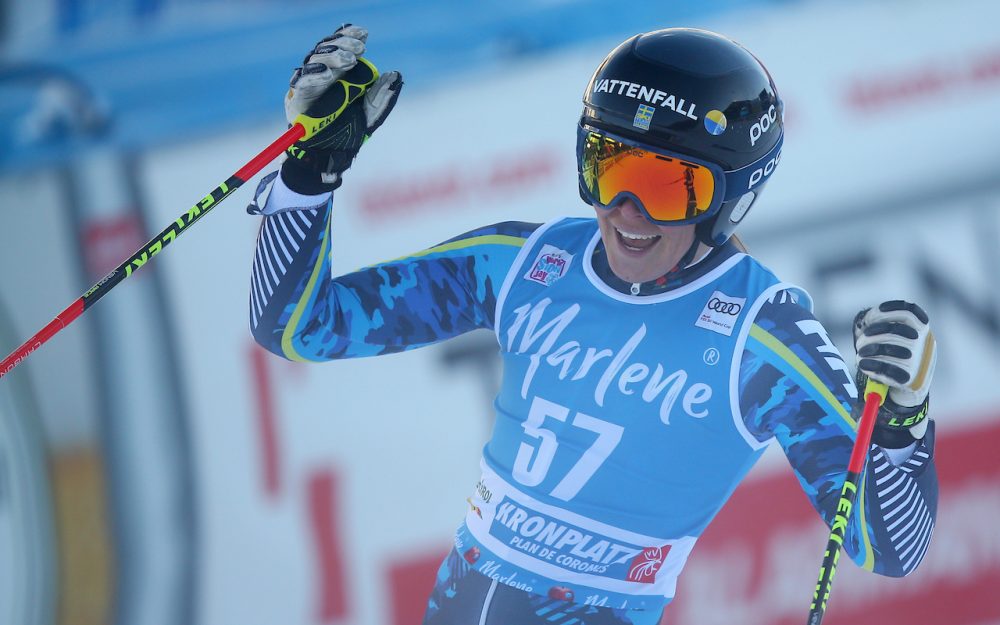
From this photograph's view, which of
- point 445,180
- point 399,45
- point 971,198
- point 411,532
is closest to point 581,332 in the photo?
point 411,532

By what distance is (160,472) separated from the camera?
445 centimetres

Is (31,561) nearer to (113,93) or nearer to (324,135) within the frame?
(113,93)

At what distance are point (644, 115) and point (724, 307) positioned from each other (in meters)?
0.40

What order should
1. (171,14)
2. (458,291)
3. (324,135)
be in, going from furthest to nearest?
(171,14), (458,291), (324,135)

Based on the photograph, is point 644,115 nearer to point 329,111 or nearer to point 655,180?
point 655,180

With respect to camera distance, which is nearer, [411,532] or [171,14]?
[411,532]

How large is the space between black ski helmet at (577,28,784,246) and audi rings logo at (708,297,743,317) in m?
Result: 0.13

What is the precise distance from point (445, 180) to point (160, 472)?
1632mm

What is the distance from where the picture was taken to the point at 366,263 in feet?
15.2

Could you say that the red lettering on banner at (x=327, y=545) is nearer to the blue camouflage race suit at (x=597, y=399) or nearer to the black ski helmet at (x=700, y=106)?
the blue camouflage race suit at (x=597, y=399)

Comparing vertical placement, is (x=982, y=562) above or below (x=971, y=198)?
below

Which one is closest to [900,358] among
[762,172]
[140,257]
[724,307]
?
[724,307]

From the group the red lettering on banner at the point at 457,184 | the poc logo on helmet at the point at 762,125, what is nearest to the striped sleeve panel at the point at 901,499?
the poc logo on helmet at the point at 762,125

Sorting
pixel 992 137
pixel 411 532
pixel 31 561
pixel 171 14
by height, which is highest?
pixel 171 14
